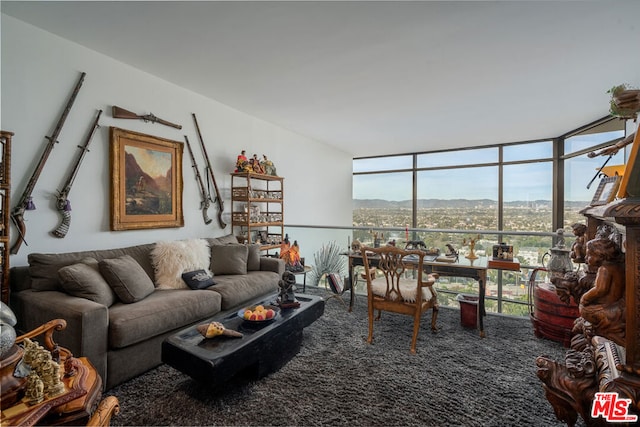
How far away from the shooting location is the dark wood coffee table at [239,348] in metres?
1.61

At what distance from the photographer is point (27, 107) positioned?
2211 millimetres

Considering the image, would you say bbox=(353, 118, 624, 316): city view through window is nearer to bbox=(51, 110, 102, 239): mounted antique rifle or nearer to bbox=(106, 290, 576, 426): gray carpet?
bbox=(106, 290, 576, 426): gray carpet

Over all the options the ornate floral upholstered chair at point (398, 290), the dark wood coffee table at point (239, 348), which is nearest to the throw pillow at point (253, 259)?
the dark wood coffee table at point (239, 348)

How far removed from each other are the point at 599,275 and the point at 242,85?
3346 mm

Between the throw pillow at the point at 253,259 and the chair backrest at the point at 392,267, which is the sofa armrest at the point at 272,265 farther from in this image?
the chair backrest at the point at 392,267

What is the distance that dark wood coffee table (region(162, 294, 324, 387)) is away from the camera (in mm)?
1607

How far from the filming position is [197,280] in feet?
8.82

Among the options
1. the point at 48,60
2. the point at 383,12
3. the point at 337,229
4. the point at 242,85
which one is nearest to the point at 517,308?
the point at 337,229

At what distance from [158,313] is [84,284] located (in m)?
0.53

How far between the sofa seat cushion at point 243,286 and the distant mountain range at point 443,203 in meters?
4.31

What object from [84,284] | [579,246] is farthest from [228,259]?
[579,246]

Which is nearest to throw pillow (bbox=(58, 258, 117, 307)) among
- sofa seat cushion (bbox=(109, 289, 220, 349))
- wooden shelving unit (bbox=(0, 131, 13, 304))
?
sofa seat cushion (bbox=(109, 289, 220, 349))

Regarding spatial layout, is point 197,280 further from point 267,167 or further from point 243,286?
point 267,167

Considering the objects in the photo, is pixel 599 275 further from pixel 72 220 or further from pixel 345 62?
pixel 72 220
